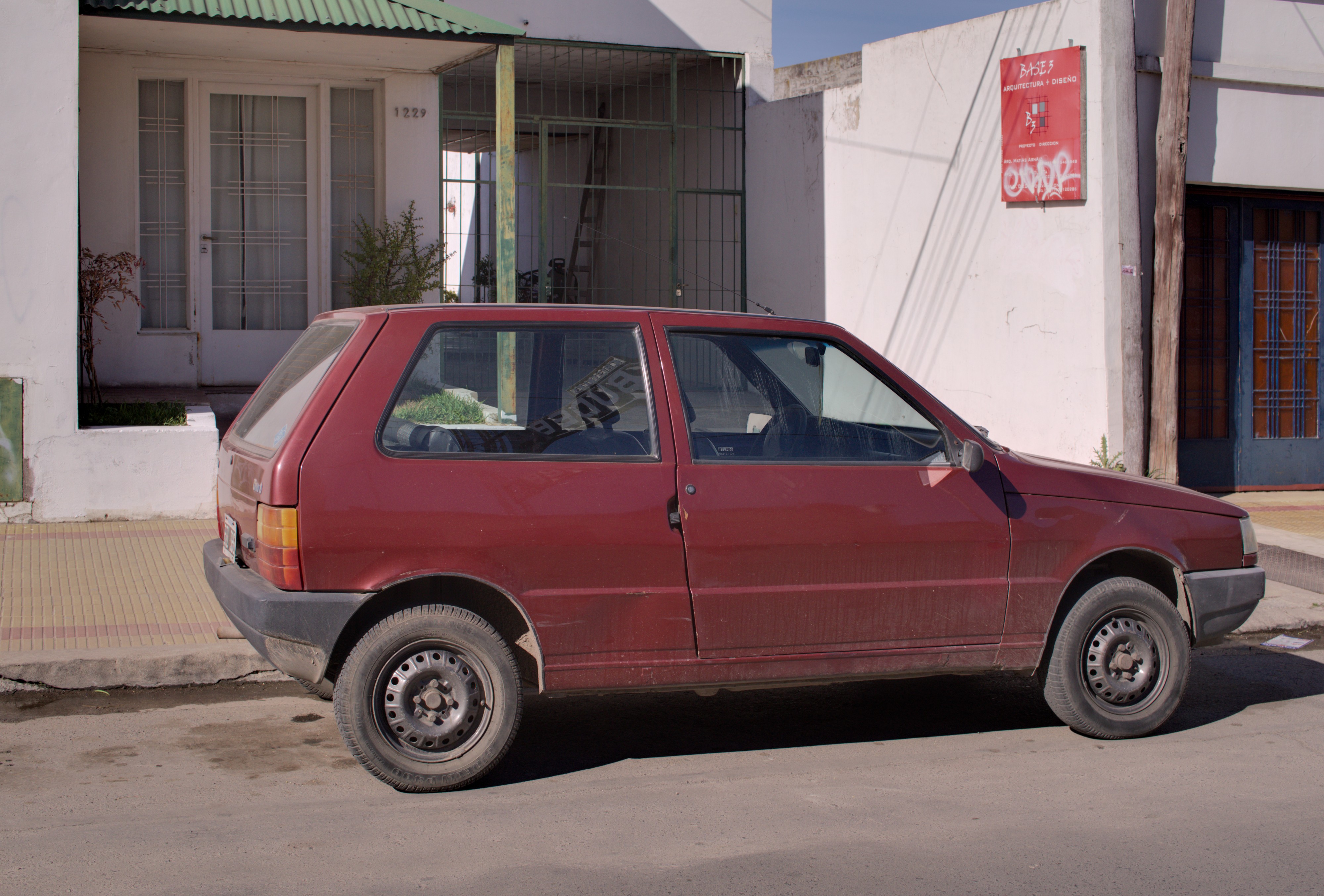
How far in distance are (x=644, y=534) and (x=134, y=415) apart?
21.4 ft

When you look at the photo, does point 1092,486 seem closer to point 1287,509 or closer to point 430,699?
point 430,699

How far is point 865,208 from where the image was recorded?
Answer: 43.5 feet

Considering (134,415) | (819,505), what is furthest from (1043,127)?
(134,415)

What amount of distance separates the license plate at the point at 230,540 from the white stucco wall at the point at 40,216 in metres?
4.53

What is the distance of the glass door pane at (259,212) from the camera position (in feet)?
39.2

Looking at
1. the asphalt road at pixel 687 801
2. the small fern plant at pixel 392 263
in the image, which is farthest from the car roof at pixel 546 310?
the small fern plant at pixel 392 263

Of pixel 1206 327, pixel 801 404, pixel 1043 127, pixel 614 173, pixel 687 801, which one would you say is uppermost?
pixel 614 173

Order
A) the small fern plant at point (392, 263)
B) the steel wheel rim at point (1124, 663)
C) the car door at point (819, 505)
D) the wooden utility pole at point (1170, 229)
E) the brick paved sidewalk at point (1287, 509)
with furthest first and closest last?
the small fern plant at point (392, 263), the wooden utility pole at point (1170, 229), the brick paved sidewalk at point (1287, 509), the steel wheel rim at point (1124, 663), the car door at point (819, 505)

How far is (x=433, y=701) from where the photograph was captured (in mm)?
4246

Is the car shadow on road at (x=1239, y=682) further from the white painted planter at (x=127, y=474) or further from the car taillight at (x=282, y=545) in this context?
the white painted planter at (x=127, y=474)

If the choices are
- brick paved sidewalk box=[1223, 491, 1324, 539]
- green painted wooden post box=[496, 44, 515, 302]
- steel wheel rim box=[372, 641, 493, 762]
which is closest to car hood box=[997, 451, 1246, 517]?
steel wheel rim box=[372, 641, 493, 762]

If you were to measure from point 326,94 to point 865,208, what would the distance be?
19.2 feet

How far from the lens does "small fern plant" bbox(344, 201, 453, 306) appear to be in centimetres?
Result: 1187

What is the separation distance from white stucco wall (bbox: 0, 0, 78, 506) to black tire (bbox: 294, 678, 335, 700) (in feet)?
16.5
